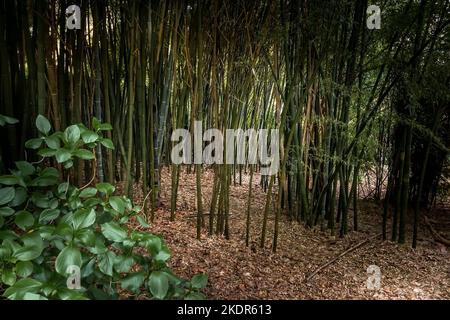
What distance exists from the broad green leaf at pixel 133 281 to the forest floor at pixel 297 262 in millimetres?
1017

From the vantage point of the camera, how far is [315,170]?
294cm

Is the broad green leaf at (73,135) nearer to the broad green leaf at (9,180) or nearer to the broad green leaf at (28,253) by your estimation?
the broad green leaf at (9,180)

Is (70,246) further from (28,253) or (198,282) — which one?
(198,282)

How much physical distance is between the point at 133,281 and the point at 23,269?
9.9 inches

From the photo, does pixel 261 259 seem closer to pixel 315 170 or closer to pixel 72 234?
pixel 315 170

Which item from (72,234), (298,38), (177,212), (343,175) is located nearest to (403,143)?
(343,175)

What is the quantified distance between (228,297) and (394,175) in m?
2.39

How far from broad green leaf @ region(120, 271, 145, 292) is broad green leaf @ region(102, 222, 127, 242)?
10 cm

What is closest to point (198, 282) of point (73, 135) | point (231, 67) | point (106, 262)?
point (106, 262)

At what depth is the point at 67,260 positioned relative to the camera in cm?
76

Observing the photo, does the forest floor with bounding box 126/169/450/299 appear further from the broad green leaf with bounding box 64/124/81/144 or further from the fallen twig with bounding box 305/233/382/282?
the broad green leaf with bounding box 64/124/81/144

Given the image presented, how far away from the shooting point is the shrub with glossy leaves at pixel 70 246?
78 cm

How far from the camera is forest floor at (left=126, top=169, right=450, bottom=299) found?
6.52ft

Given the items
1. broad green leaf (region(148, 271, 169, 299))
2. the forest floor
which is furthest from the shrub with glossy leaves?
the forest floor
